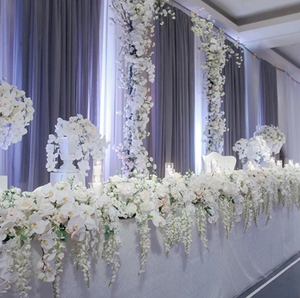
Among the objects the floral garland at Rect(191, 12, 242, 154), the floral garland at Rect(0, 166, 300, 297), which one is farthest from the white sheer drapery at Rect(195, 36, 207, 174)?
the floral garland at Rect(0, 166, 300, 297)

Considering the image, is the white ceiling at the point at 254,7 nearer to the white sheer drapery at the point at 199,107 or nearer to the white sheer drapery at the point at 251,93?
the white sheer drapery at the point at 199,107

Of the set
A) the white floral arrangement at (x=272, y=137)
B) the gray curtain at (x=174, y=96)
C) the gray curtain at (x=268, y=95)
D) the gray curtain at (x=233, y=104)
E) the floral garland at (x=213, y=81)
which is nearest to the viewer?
the gray curtain at (x=174, y=96)

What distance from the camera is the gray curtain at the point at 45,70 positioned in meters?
3.44

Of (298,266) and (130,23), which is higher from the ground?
(130,23)

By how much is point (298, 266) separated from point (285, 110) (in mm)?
6959

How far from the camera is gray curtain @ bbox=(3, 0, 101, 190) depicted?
3.44 meters

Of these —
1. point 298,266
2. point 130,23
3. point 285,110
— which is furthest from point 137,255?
point 285,110

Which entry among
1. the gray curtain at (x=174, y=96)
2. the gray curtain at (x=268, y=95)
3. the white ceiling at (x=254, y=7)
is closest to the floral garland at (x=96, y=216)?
the gray curtain at (x=174, y=96)

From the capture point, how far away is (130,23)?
3871 mm

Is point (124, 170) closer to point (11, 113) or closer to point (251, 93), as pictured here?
point (11, 113)

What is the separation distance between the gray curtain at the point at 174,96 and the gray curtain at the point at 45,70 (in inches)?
51.1

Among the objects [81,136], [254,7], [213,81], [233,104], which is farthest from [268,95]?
[81,136]

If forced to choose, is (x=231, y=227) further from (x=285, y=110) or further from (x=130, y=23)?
(x=285, y=110)

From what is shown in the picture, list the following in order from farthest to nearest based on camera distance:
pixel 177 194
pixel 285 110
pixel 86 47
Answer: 1. pixel 285 110
2. pixel 86 47
3. pixel 177 194
